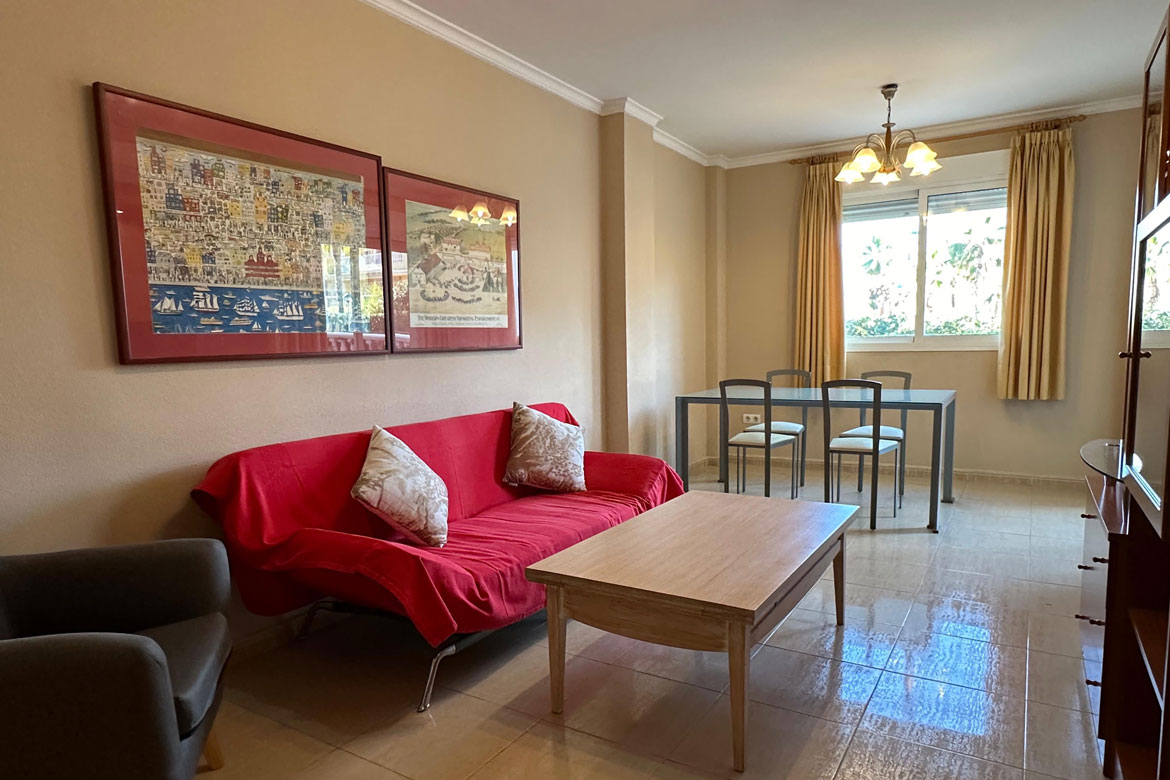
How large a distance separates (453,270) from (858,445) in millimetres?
2680

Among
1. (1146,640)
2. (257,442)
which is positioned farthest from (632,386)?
(1146,640)

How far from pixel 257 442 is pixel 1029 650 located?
297 centimetres

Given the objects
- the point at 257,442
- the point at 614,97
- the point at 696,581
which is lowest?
the point at 696,581

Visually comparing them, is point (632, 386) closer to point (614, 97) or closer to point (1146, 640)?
point (614, 97)

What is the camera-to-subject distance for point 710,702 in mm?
2111

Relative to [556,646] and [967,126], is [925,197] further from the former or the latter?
[556,646]

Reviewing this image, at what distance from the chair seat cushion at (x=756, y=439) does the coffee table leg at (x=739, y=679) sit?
2.70 m

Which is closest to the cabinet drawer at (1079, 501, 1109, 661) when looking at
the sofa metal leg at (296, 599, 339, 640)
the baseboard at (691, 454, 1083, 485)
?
the sofa metal leg at (296, 599, 339, 640)

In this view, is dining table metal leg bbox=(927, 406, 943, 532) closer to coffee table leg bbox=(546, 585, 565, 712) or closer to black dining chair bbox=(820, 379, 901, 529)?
black dining chair bbox=(820, 379, 901, 529)

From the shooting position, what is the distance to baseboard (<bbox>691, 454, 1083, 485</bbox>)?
484 cm

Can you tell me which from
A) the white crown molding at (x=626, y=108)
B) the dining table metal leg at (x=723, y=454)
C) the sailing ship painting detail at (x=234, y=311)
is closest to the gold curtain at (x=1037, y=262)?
the dining table metal leg at (x=723, y=454)

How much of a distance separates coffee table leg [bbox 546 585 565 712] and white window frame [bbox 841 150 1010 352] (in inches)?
167

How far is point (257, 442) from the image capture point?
8.13 feet

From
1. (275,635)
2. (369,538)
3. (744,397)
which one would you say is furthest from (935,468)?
(275,635)
